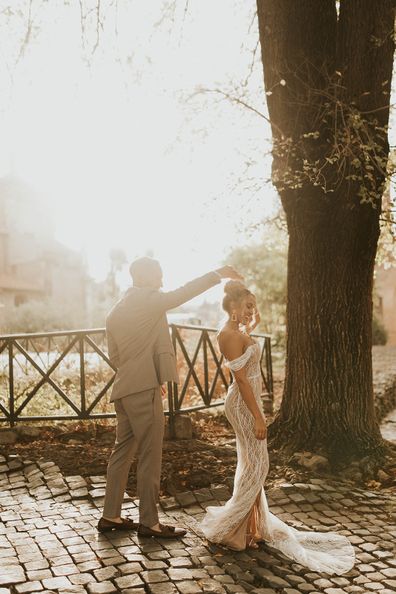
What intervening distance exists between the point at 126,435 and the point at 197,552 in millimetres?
970

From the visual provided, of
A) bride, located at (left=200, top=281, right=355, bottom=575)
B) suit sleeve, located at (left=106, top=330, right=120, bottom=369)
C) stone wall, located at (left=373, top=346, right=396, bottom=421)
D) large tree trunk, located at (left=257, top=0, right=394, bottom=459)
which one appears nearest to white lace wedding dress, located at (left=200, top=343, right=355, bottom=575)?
bride, located at (left=200, top=281, right=355, bottom=575)

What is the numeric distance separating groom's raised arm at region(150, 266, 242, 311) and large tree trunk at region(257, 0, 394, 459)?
2.49m

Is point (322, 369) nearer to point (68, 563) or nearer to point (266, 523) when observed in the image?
point (266, 523)

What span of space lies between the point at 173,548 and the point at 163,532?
0.65 feet

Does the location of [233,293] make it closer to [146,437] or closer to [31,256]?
[146,437]

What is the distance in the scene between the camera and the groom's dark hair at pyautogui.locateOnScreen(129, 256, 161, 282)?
5.11m

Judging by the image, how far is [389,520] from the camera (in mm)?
5668

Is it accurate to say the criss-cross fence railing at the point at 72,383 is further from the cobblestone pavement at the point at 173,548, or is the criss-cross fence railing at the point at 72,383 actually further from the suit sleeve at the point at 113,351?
the suit sleeve at the point at 113,351

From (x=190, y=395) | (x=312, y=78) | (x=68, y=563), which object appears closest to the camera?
(x=68, y=563)

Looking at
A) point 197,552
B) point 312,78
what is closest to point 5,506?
point 197,552

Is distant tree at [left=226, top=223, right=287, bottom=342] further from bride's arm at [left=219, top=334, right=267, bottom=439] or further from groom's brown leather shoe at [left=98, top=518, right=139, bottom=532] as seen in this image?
bride's arm at [left=219, top=334, right=267, bottom=439]

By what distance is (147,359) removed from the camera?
502 cm

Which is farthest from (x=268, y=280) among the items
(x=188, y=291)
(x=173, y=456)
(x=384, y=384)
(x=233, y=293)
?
(x=233, y=293)

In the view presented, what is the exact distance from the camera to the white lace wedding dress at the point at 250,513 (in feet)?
15.8
